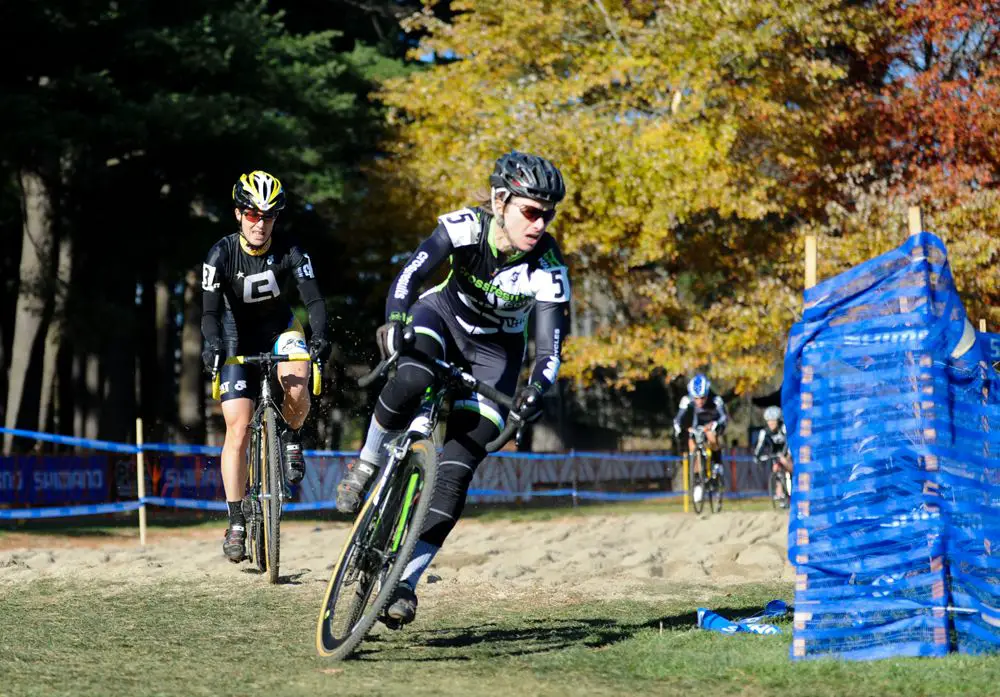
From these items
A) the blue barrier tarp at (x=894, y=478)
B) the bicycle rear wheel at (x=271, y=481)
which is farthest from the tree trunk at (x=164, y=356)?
the blue barrier tarp at (x=894, y=478)

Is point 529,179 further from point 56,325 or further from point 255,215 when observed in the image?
point 56,325

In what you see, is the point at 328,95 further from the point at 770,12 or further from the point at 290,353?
the point at 290,353

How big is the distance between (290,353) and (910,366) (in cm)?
425

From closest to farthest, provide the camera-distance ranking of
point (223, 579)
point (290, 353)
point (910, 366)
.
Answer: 1. point (910, 366)
2. point (290, 353)
3. point (223, 579)

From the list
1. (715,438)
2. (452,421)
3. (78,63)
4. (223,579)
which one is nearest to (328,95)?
(78,63)

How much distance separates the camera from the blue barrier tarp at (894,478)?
5875mm

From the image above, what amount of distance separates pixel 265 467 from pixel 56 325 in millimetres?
16233

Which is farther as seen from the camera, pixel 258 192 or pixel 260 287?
pixel 260 287

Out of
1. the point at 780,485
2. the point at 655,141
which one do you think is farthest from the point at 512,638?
the point at 655,141

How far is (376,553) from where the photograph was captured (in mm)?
6055

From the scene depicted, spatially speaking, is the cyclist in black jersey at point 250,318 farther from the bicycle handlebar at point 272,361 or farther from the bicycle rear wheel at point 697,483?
the bicycle rear wheel at point 697,483

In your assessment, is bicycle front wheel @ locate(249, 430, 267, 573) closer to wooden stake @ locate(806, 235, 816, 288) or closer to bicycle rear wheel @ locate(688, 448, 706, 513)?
wooden stake @ locate(806, 235, 816, 288)

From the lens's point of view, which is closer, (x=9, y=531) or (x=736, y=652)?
(x=736, y=652)

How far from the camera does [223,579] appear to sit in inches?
391
